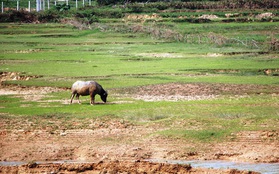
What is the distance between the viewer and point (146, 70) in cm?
3531

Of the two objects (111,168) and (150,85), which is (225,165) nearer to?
(111,168)

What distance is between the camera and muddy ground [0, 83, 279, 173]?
1533 centimetres

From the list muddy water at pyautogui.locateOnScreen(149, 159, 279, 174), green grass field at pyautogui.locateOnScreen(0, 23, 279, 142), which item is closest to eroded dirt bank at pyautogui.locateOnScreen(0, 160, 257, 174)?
muddy water at pyautogui.locateOnScreen(149, 159, 279, 174)

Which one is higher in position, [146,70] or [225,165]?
[225,165]

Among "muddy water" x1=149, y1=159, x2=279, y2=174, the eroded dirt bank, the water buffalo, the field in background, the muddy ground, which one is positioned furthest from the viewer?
the water buffalo

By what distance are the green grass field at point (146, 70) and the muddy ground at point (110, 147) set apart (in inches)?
23.8

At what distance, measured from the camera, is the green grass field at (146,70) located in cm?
2058

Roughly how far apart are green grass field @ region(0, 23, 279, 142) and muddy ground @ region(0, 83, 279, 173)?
1.99ft

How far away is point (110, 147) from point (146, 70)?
59.8 ft

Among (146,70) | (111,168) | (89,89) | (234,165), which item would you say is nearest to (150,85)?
(89,89)

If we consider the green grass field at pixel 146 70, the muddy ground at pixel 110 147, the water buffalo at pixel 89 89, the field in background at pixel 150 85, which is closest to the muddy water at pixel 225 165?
the muddy ground at pixel 110 147

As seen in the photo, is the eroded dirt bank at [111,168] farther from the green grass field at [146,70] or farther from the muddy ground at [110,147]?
the green grass field at [146,70]

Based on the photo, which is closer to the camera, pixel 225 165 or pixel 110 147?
pixel 225 165

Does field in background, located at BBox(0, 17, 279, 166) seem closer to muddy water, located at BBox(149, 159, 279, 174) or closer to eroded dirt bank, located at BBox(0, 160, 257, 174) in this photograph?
muddy water, located at BBox(149, 159, 279, 174)
